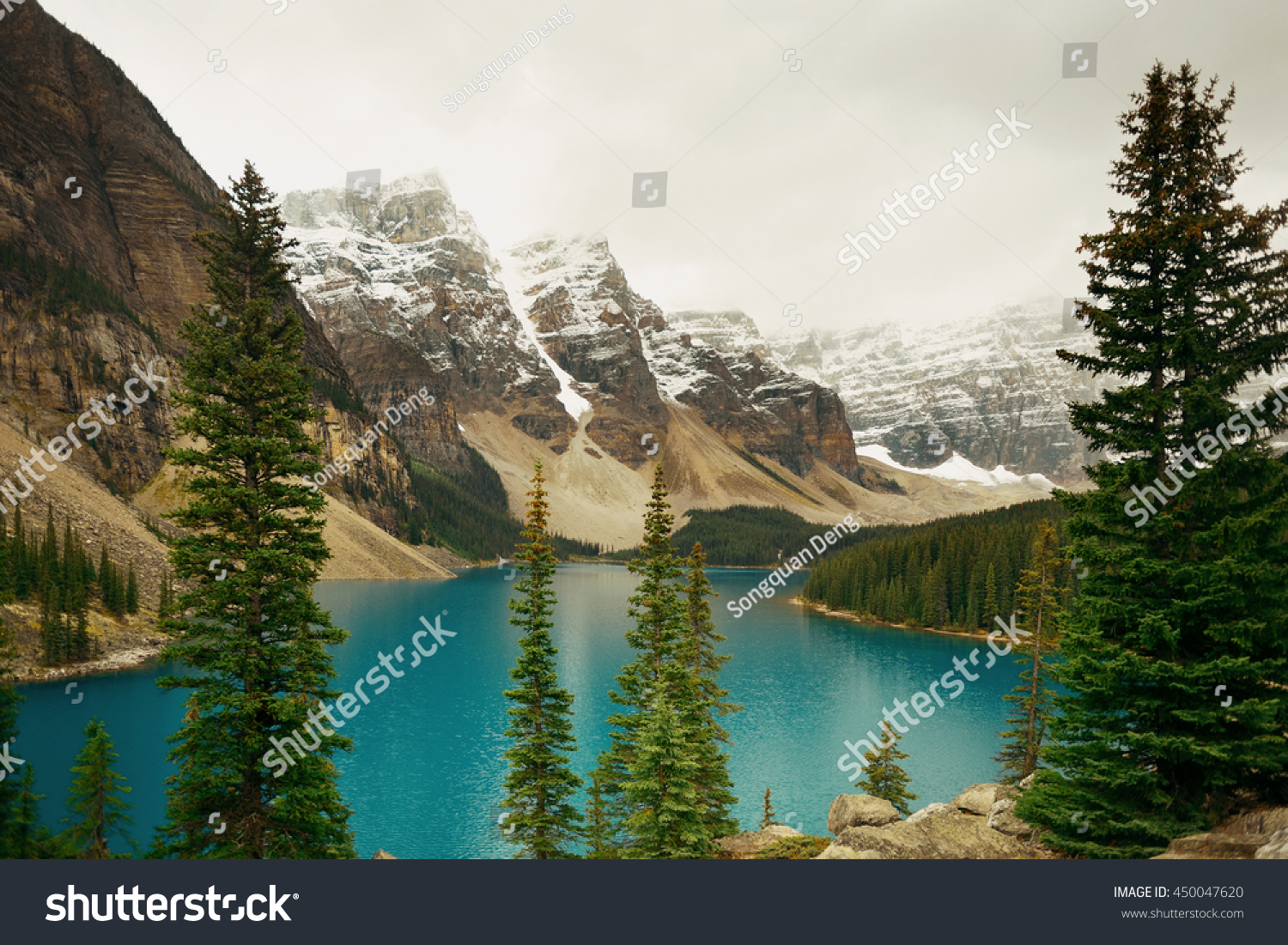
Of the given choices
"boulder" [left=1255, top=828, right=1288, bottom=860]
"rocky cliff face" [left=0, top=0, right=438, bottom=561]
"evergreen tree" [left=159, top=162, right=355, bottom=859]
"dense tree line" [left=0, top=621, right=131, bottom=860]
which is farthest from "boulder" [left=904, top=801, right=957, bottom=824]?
"rocky cliff face" [left=0, top=0, right=438, bottom=561]

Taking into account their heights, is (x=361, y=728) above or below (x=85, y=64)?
below

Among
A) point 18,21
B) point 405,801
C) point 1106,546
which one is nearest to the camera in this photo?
point 1106,546

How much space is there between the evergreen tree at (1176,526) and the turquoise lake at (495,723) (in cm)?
1983

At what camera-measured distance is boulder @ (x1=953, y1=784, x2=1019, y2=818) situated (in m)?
18.5

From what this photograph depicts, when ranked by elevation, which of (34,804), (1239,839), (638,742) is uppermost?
(638,742)

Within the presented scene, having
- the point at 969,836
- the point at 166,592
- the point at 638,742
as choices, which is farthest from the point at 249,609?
the point at 166,592

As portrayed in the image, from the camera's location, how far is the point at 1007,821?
1605 cm

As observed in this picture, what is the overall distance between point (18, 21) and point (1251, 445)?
190 metres

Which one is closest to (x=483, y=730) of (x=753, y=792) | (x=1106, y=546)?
(x=753, y=792)

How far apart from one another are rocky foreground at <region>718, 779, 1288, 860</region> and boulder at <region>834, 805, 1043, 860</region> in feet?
0.06

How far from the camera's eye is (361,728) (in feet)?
148

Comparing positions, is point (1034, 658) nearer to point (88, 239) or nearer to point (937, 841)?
point (937, 841)

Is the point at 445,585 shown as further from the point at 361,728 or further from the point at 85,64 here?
the point at 85,64

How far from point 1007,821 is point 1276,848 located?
23.6 feet
